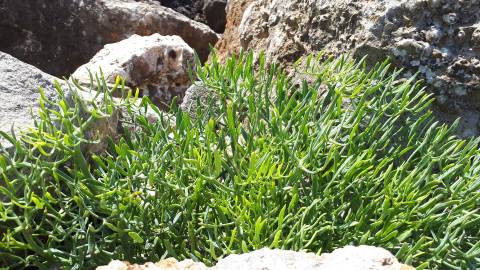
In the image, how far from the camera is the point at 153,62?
4.24m

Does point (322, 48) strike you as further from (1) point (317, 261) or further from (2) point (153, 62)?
(1) point (317, 261)

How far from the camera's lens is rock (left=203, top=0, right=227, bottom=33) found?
627 cm

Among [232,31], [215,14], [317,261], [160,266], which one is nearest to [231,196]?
[160,266]

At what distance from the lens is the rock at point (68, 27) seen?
519cm

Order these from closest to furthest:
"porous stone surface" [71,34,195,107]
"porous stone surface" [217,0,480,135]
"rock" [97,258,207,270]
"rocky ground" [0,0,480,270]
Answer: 1. "rock" [97,258,207,270]
2. "rocky ground" [0,0,480,270]
3. "porous stone surface" [217,0,480,135]
4. "porous stone surface" [71,34,195,107]

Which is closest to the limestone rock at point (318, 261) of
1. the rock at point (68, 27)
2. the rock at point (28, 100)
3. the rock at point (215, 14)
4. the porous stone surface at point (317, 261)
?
the porous stone surface at point (317, 261)

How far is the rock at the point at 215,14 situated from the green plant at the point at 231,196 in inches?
145

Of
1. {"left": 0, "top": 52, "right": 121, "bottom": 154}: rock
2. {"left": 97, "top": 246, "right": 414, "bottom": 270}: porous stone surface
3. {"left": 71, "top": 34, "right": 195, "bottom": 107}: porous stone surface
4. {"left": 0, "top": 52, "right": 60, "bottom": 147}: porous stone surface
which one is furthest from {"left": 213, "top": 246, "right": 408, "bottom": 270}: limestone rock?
{"left": 71, "top": 34, "right": 195, "bottom": 107}: porous stone surface

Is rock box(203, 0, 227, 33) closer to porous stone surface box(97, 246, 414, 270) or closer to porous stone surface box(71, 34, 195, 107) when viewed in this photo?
porous stone surface box(71, 34, 195, 107)

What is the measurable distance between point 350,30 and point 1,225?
1.71 meters

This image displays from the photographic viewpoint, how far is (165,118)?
297 cm

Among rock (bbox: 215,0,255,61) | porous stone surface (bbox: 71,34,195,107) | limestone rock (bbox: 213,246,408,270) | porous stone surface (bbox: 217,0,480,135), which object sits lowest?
porous stone surface (bbox: 71,34,195,107)

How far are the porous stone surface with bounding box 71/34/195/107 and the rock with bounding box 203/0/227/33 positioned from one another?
192 cm

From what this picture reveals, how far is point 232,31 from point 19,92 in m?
1.83
